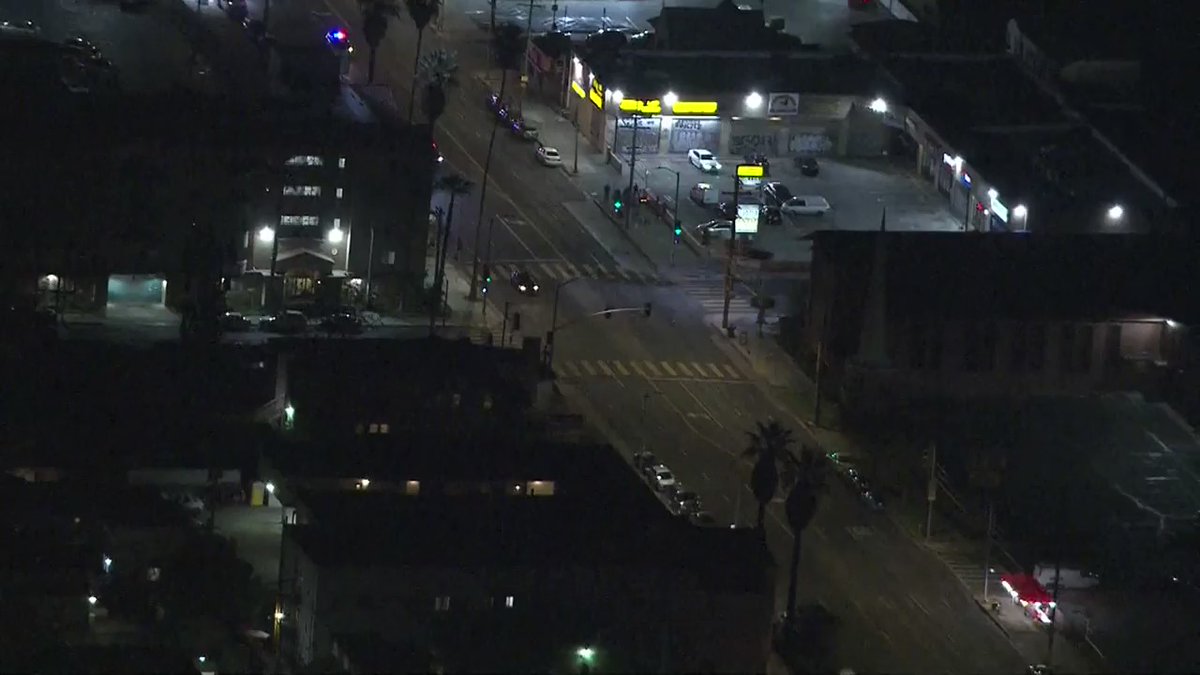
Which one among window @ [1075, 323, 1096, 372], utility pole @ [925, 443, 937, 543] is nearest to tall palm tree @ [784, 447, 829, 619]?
utility pole @ [925, 443, 937, 543]

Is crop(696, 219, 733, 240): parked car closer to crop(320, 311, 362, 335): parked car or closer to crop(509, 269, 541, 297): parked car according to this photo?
crop(509, 269, 541, 297): parked car

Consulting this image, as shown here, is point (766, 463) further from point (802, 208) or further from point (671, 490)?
point (802, 208)

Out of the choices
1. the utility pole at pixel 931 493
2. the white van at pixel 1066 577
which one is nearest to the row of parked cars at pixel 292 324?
the utility pole at pixel 931 493

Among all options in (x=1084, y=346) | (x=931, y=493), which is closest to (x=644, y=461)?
(x=931, y=493)

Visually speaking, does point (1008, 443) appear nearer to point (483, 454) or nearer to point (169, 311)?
point (483, 454)

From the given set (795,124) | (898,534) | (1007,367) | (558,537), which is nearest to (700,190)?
(795,124)

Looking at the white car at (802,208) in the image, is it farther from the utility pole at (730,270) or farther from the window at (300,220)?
the window at (300,220)
